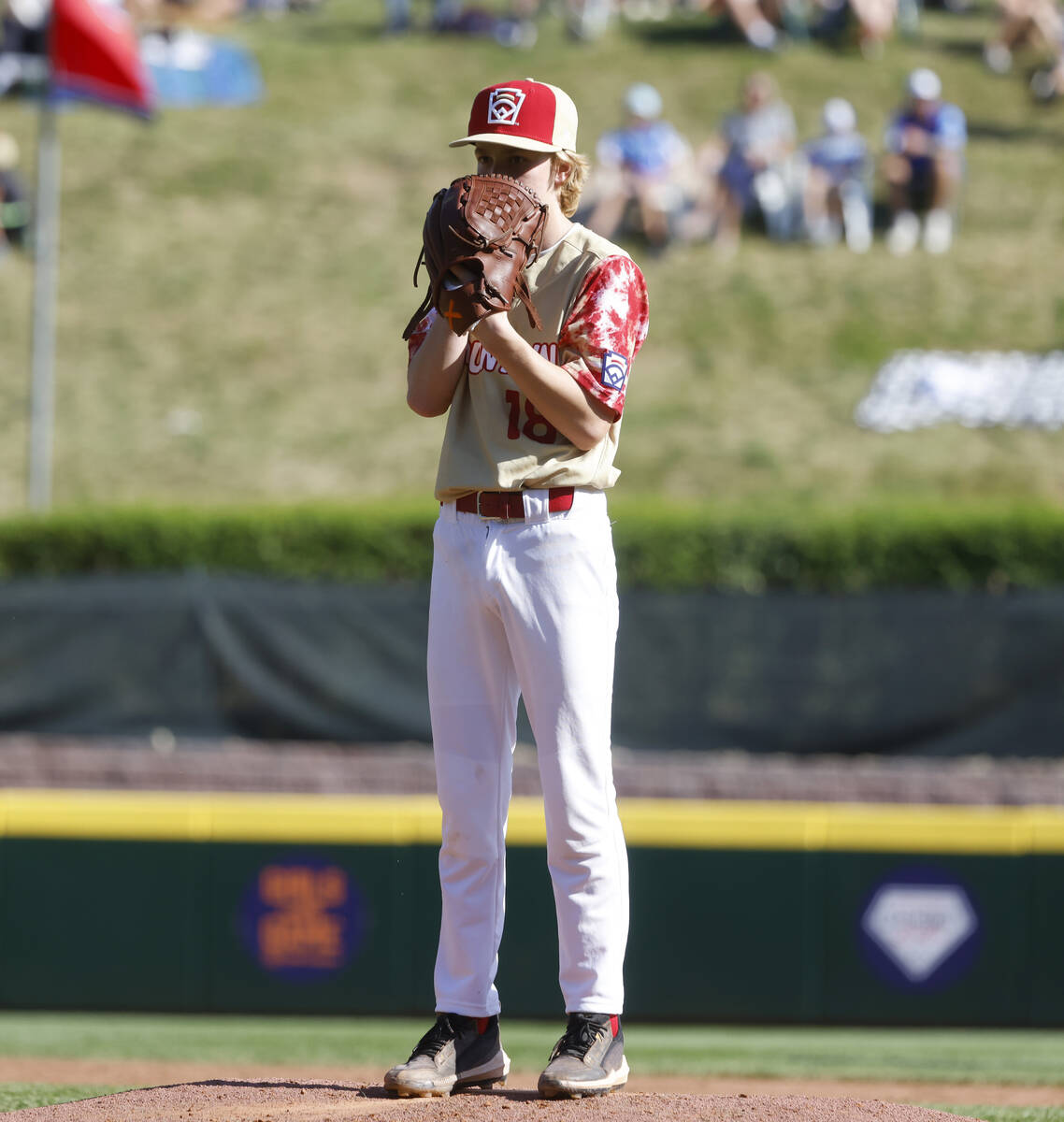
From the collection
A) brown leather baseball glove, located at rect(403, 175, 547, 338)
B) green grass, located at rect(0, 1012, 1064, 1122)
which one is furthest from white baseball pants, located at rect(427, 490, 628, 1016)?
green grass, located at rect(0, 1012, 1064, 1122)

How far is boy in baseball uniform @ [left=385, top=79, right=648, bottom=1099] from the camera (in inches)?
130

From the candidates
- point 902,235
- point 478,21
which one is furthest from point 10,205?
point 902,235

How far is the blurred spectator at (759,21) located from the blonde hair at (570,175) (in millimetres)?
21076

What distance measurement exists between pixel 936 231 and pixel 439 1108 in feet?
57.3

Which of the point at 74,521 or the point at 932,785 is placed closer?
the point at 932,785

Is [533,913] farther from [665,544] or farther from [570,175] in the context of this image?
[570,175]

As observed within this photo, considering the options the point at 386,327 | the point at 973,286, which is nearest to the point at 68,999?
the point at 386,327

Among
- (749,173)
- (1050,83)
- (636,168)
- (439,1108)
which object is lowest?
(439,1108)

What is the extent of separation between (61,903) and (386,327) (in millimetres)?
11698

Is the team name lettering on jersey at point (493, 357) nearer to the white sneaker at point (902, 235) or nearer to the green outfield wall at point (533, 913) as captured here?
the green outfield wall at point (533, 913)

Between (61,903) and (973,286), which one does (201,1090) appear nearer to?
(61,903)

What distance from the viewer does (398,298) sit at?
61.3 feet

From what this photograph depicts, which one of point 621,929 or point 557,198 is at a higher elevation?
point 557,198

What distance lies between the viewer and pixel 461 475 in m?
3.37
